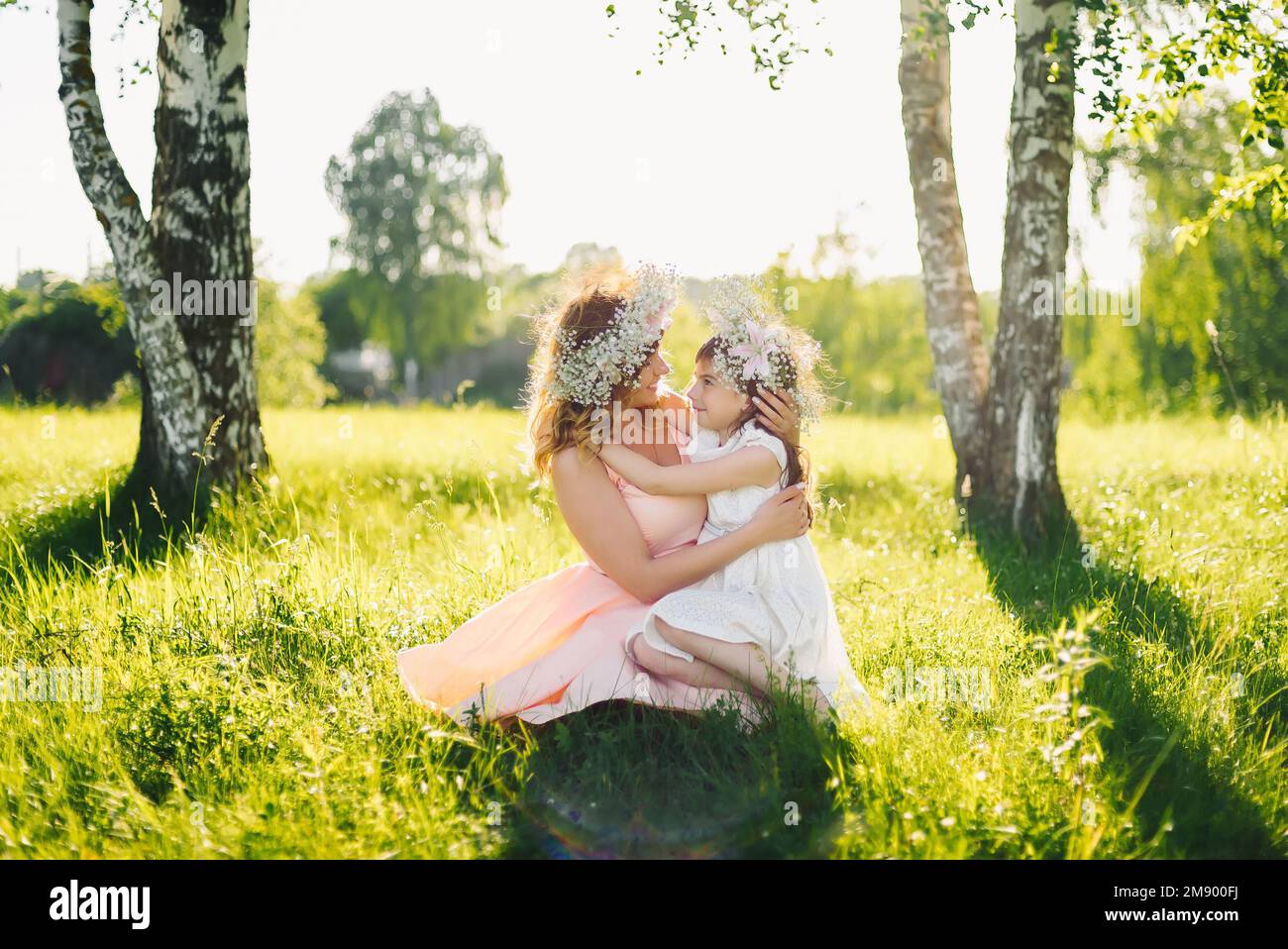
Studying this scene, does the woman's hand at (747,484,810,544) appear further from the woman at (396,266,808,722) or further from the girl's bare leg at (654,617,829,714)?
the girl's bare leg at (654,617,829,714)

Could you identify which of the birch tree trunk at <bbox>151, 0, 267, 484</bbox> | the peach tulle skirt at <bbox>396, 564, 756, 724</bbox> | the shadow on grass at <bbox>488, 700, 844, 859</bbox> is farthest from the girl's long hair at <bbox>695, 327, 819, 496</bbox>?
the birch tree trunk at <bbox>151, 0, 267, 484</bbox>

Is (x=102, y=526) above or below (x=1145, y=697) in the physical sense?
above

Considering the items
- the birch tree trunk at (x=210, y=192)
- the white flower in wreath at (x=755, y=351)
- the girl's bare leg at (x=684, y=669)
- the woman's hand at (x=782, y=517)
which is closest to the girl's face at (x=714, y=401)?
the white flower in wreath at (x=755, y=351)

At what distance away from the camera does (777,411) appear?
3871mm

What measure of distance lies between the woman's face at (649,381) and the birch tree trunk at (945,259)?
156 inches

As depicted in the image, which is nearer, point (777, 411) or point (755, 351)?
point (755, 351)

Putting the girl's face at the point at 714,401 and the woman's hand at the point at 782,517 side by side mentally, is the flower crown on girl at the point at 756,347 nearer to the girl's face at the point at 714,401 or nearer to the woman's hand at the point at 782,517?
the girl's face at the point at 714,401

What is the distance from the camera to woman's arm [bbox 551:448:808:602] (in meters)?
3.79

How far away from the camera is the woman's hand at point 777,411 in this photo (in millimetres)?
3846

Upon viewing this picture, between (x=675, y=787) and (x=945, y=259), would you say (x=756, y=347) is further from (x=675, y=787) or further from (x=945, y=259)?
(x=945, y=259)

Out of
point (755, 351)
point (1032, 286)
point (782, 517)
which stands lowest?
point (782, 517)

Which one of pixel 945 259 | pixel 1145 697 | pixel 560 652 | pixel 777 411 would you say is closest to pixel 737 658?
pixel 560 652

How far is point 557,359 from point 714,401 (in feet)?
2.10
